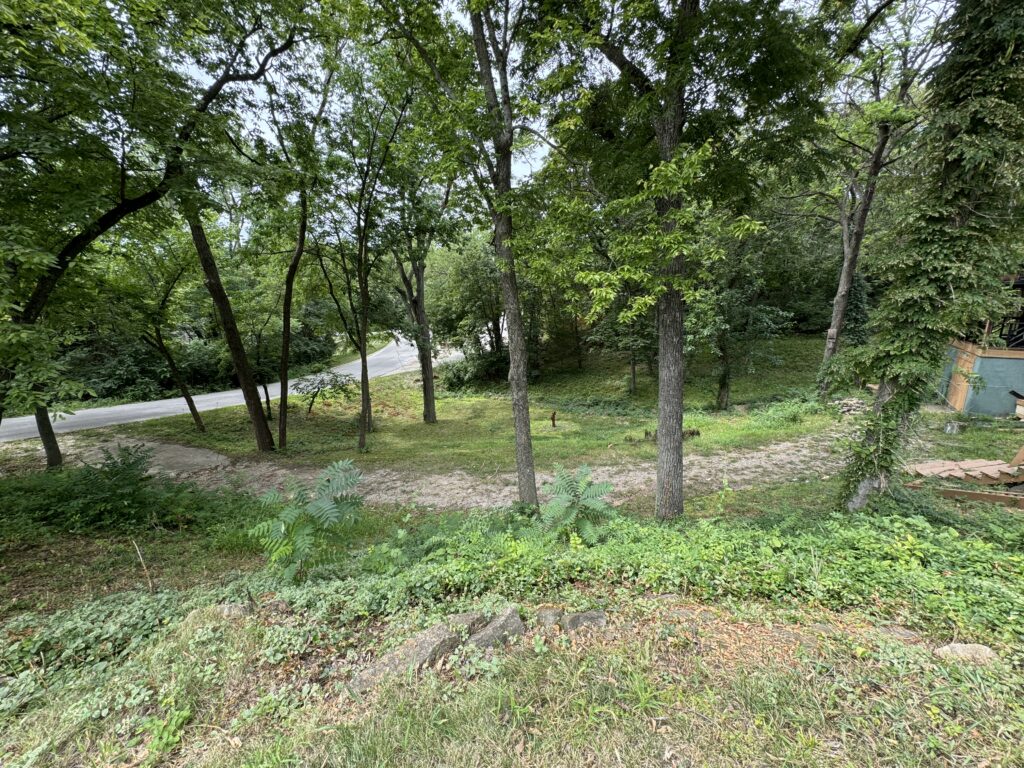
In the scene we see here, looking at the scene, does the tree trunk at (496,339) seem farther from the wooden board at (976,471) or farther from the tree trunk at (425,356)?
the wooden board at (976,471)

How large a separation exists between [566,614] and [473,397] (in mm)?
20018

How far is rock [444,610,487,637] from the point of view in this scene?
2777 millimetres

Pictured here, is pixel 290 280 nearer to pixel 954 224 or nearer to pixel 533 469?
pixel 533 469

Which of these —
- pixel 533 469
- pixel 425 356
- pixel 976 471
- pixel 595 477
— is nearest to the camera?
pixel 976 471

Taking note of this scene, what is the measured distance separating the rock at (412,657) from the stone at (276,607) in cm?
116

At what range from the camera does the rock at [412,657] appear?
2.46 metres

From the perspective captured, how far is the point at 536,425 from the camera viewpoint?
15.9 metres

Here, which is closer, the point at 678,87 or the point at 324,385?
the point at 678,87

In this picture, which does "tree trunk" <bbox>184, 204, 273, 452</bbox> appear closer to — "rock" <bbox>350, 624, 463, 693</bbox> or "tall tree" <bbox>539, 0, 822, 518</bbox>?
"tall tree" <bbox>539, 0, 822, 518</bbox>

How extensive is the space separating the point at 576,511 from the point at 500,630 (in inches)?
107

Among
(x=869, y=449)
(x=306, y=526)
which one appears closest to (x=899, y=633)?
(x=869, y=449)

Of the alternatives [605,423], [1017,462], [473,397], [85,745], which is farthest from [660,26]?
[473,397]

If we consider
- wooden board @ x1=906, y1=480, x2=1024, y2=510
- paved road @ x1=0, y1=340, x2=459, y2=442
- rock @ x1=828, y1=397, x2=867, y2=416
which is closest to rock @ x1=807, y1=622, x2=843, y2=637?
wooden board @ x1=906, y1=480, x2=1024, y2=510

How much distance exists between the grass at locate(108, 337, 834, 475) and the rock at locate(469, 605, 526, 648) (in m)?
6.96
